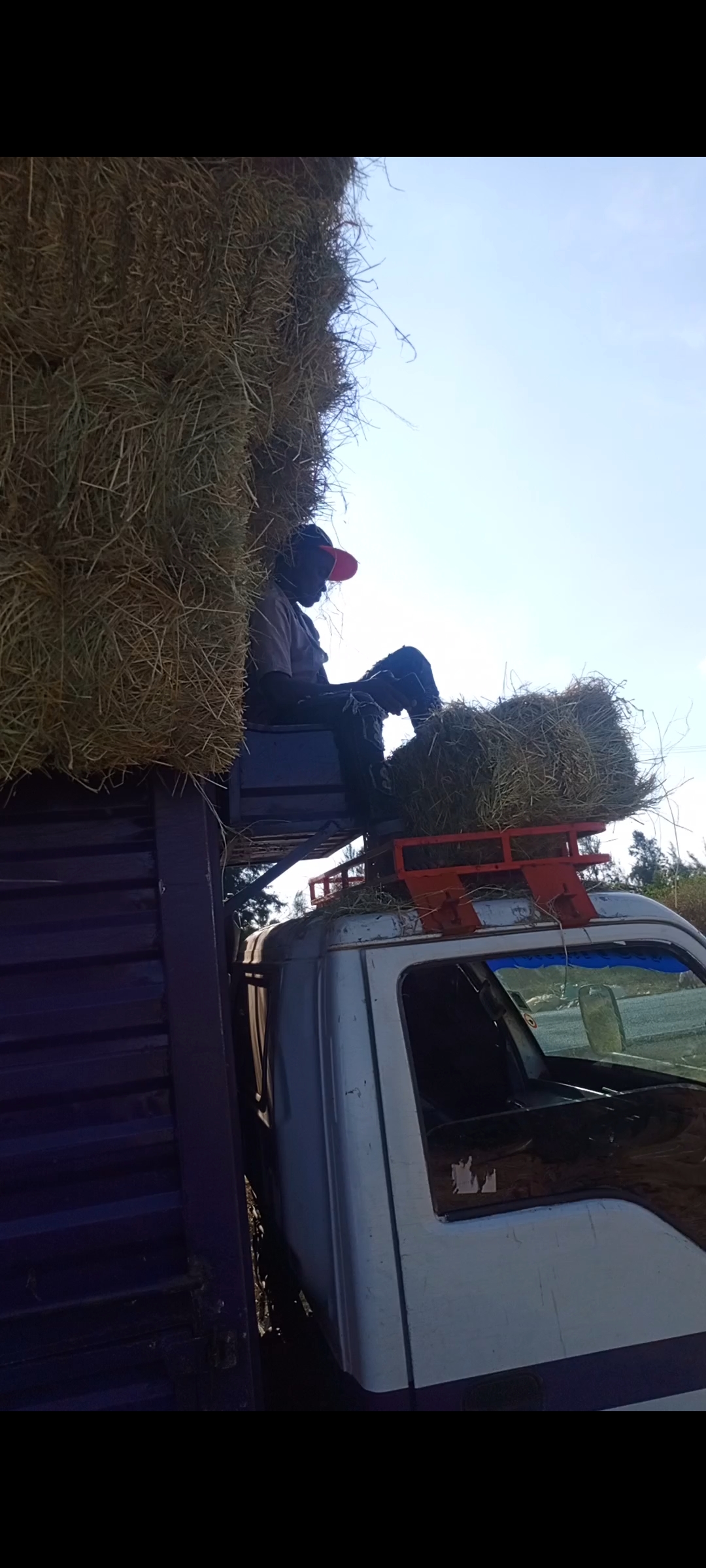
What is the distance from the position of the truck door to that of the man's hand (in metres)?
0.89

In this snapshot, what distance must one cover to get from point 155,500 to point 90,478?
154mm

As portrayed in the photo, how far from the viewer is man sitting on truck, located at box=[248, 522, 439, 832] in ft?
9.14

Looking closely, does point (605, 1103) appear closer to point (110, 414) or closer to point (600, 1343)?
point (600, 1343)

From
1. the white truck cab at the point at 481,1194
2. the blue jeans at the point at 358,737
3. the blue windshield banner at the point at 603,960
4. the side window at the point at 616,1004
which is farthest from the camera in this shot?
the blue jeans at the point at 358,737

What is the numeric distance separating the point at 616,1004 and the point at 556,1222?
74.9 inches

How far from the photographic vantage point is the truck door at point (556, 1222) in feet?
7.00

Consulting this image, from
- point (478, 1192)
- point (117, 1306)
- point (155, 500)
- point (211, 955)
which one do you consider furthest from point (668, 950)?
point (155, 500)

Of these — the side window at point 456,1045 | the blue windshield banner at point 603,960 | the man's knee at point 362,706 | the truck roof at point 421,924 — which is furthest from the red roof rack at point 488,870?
A: the side window at point 456,1045

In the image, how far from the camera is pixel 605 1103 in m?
2.84

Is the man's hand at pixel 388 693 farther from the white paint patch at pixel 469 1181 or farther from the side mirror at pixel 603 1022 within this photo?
the side mirror at pixel 603 1022

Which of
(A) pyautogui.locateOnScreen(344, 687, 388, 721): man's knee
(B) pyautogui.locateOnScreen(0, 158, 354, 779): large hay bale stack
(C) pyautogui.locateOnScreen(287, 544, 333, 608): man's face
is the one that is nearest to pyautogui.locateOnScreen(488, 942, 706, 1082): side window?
(A) pyautogui.locateOnScreen(344, 687, 388, 721): man's knee

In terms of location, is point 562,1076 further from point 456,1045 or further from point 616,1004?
point 456,1045

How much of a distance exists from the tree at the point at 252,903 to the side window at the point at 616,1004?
3.35ft

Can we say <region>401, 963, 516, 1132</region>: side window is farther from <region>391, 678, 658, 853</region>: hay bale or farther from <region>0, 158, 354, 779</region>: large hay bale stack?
<region>0, 158, 354, 779</region>: large hay bale stack
